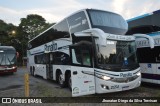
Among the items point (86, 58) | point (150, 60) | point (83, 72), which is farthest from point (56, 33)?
point (150, 60)

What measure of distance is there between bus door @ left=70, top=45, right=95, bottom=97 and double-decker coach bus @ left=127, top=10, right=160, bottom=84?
3886mm

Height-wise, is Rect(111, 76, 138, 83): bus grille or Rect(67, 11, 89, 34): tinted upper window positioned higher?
Rect(67, 11, 89, 34): tinted upper window

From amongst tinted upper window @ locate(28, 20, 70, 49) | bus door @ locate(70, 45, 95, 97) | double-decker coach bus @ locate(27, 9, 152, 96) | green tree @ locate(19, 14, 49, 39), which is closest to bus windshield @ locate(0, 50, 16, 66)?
tinted upper window @ locate(28, 20, 70, 49)

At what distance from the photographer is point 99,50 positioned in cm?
976

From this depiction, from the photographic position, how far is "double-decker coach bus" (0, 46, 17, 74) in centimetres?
2452

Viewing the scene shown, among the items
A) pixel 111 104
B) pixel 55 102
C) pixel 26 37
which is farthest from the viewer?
pixel 26 37

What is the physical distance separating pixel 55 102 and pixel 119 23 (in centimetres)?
497

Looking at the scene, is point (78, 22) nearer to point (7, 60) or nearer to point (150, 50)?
point (150, 50)

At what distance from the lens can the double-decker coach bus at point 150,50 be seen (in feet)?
39.8

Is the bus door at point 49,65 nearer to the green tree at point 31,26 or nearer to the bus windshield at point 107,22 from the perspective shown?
the bus windshield at point 107,22

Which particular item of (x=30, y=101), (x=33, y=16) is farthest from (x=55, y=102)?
(x=33, y=16)

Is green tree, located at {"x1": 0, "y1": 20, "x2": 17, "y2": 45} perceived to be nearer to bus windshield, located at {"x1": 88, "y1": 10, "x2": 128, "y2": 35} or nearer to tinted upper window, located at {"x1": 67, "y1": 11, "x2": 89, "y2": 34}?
tinted upper window, located at {"x1": 67, "y1": 11, "x2": 89, "y2": 34}

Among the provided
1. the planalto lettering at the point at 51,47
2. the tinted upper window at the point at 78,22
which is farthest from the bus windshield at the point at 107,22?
the planalto lettering at the point at 51,47

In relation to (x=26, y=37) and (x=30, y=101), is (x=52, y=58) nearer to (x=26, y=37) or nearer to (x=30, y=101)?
(x=30, y=101)
